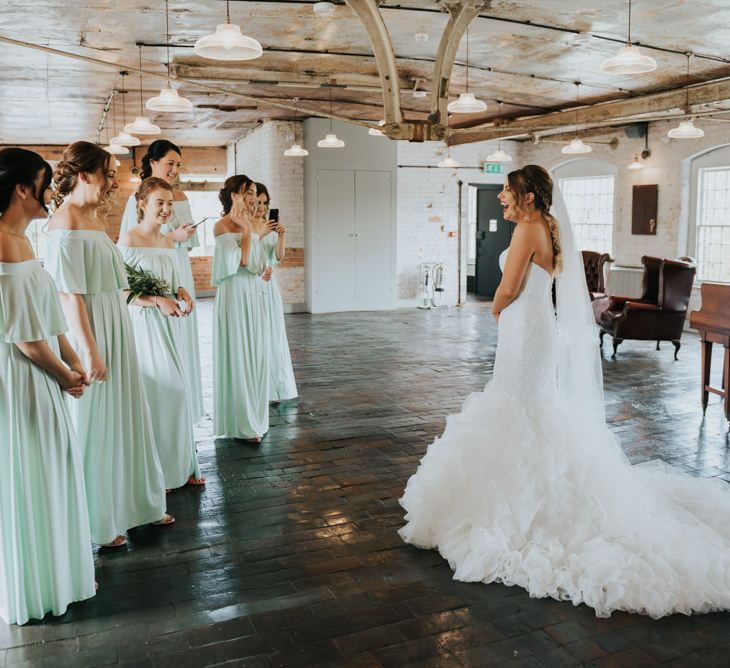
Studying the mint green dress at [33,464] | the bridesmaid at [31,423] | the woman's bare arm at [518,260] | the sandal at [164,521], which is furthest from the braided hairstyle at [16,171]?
the woman's bare arm at [518,260]

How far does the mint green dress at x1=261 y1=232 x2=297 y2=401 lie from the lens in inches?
265

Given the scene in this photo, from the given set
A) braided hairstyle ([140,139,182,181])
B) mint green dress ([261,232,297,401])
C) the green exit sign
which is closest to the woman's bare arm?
braided hairstyle ([140,139,182,181])

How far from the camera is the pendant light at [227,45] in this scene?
4965 millimetres

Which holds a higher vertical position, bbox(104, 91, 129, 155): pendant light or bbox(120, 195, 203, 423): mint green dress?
bbox(104, 91, 129, 155): pendant light

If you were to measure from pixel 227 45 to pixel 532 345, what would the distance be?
285cm

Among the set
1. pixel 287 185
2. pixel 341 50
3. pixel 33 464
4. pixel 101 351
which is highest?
pixel 341 50

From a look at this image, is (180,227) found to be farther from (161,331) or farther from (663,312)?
(663,312)

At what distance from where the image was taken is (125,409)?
12.0ft

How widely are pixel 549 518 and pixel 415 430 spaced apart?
2.48 m

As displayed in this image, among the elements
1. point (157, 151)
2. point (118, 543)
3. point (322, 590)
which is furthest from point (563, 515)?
point (157, 151)

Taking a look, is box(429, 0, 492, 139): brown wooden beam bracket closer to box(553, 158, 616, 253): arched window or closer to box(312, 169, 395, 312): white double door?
box(312, 169, 395, 312): white double door

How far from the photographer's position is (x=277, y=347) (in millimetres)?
6832

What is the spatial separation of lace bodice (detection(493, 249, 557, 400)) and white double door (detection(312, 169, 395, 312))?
10.8 metres

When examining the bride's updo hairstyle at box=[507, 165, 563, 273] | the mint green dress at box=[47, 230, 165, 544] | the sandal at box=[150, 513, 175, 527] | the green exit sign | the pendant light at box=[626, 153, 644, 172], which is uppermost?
the green exit sign
